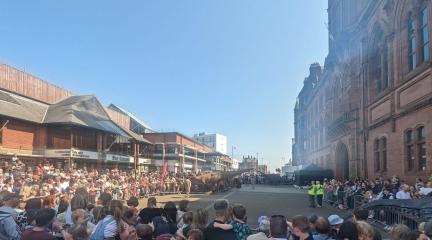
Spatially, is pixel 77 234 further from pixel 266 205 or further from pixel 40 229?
pixel 266 205

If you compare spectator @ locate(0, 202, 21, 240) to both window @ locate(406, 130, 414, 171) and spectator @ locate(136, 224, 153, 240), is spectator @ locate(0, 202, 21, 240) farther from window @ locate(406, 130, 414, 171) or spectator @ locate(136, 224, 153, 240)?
window @ locate(406, 130, 414, 171)

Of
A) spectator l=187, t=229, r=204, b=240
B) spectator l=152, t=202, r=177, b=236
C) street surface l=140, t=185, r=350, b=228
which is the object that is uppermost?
spectator l=187, t=229, r=204, b=240

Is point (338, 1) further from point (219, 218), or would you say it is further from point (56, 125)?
point (219, 218)

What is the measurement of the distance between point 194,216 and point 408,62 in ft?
61.8

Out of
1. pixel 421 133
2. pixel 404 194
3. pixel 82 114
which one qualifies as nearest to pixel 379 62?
pixel 421 133

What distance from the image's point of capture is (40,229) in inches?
199

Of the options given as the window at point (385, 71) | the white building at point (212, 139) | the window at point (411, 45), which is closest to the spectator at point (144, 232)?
the window at point (411, 45)

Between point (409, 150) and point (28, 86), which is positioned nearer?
point (409, 150)

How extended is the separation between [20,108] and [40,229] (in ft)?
99.6

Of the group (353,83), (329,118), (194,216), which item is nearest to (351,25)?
(353,83)

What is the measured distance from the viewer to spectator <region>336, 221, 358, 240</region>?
198 inches

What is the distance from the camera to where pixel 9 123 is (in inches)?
1178

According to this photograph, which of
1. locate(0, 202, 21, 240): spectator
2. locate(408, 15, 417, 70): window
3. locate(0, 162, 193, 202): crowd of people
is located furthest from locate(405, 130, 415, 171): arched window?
locate(0, 202, 21, 240): spectator

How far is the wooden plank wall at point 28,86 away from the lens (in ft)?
108
